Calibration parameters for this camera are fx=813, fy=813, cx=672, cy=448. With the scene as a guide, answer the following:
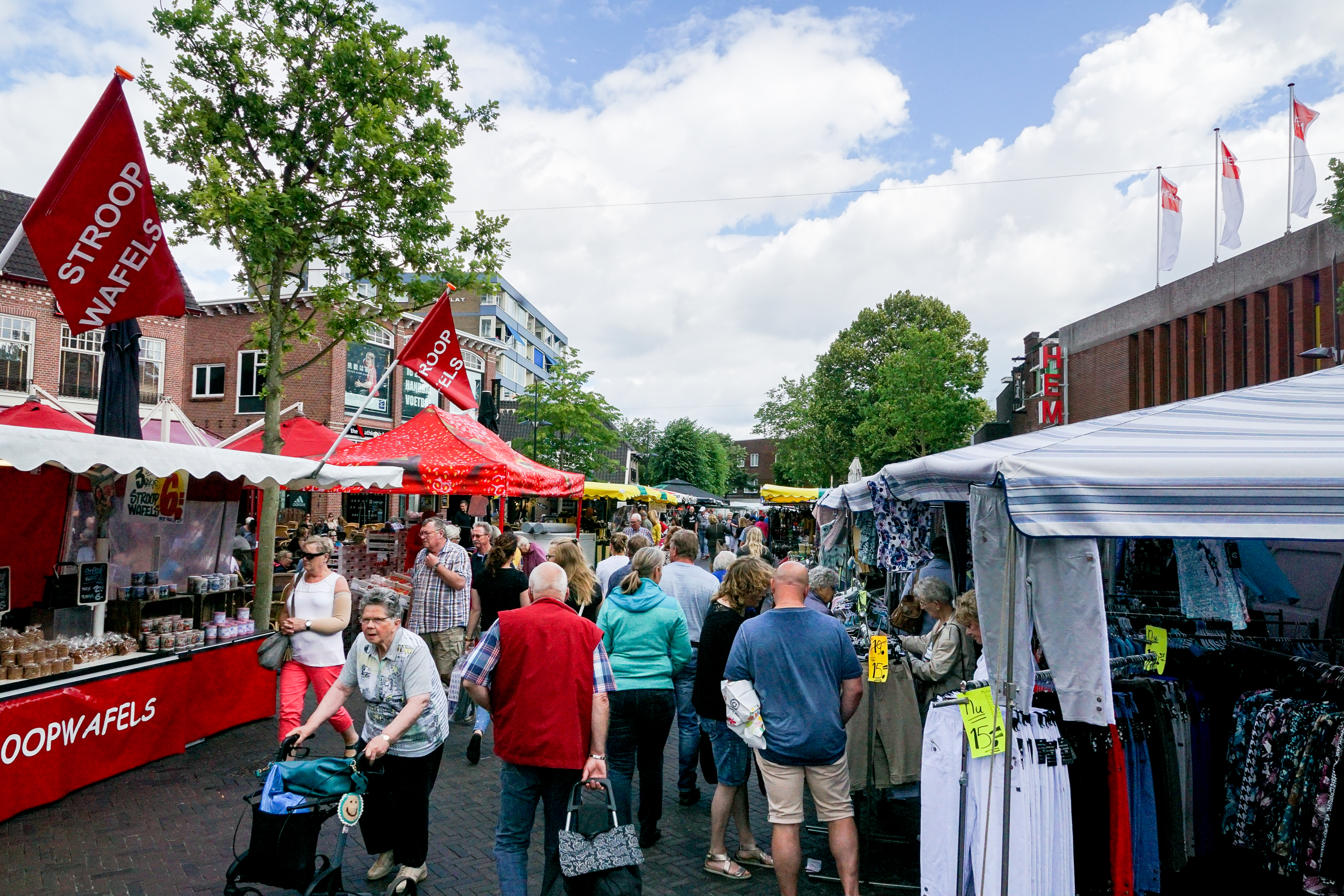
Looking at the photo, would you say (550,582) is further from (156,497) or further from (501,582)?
(156,497)

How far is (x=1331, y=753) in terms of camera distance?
3.74 metres

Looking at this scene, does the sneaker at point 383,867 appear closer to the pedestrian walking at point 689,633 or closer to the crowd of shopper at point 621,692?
the crowd of shopper at point 621,692

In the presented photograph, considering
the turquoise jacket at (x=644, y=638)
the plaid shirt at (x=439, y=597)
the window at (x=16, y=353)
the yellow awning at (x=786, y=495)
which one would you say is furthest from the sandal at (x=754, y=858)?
the window at (x=16, y=353)

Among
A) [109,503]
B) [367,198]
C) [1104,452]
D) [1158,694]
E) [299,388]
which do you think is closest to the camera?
[1104,452]

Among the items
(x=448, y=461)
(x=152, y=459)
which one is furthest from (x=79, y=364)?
(x=152, y=459)

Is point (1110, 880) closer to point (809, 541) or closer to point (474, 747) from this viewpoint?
point (474, 747)

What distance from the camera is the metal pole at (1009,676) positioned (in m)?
3.46

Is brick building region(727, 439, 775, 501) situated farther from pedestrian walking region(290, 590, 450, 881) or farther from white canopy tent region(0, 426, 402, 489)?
pedestrian walking region(290, 590, 450, 881)

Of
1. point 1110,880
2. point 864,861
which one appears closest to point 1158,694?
point 1110,880

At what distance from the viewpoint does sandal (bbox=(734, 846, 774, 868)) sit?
478 cm

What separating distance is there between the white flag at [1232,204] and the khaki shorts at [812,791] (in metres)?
22.7

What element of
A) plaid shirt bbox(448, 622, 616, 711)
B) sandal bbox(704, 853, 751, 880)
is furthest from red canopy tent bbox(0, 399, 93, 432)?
sandal bbox(704, 853, 751, 880)

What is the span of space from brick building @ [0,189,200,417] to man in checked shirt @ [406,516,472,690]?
1732 cm

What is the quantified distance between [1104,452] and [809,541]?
21037mm
